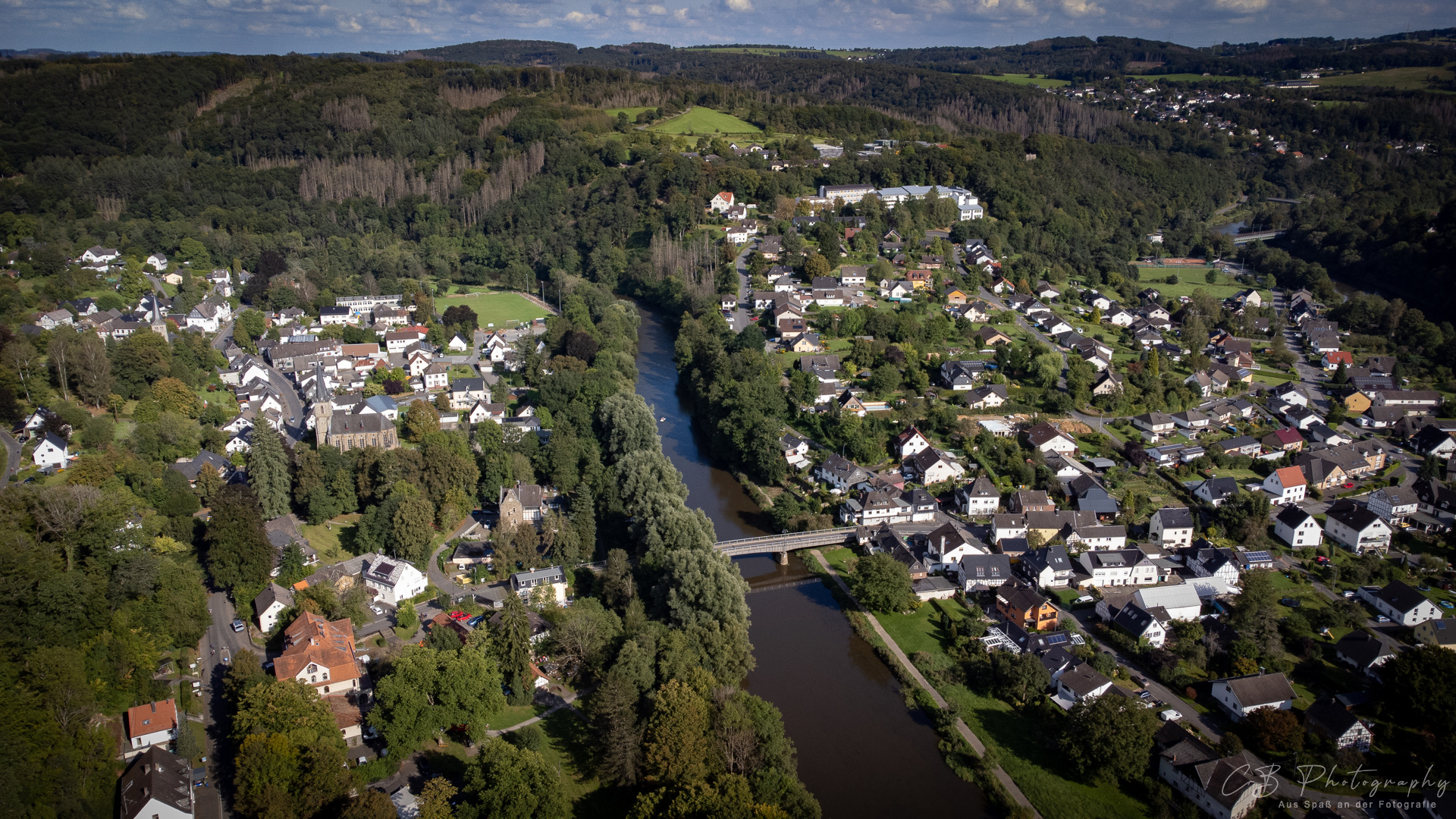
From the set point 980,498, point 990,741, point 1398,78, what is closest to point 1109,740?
point 990,741

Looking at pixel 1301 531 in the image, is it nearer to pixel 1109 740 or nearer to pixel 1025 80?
pixel 1109 740

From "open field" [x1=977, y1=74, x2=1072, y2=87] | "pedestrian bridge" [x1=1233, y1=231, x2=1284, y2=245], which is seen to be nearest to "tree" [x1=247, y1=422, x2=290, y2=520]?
"pedestrian bridge" [x1=1233, y1=231, x2=1284, y2=245]

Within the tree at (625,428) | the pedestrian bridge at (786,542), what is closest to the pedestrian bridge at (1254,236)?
the pedestrian bridge at (786,542)

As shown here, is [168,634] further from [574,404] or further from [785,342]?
[785,342]

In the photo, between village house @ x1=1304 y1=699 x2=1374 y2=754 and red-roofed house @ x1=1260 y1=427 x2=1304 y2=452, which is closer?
village house @ x1=1304 y1=699 x2=1374 y2=754

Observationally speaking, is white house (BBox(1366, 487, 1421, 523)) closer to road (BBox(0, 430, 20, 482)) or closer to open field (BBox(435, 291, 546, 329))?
open field (BBox(435, 291, 546, 329))
